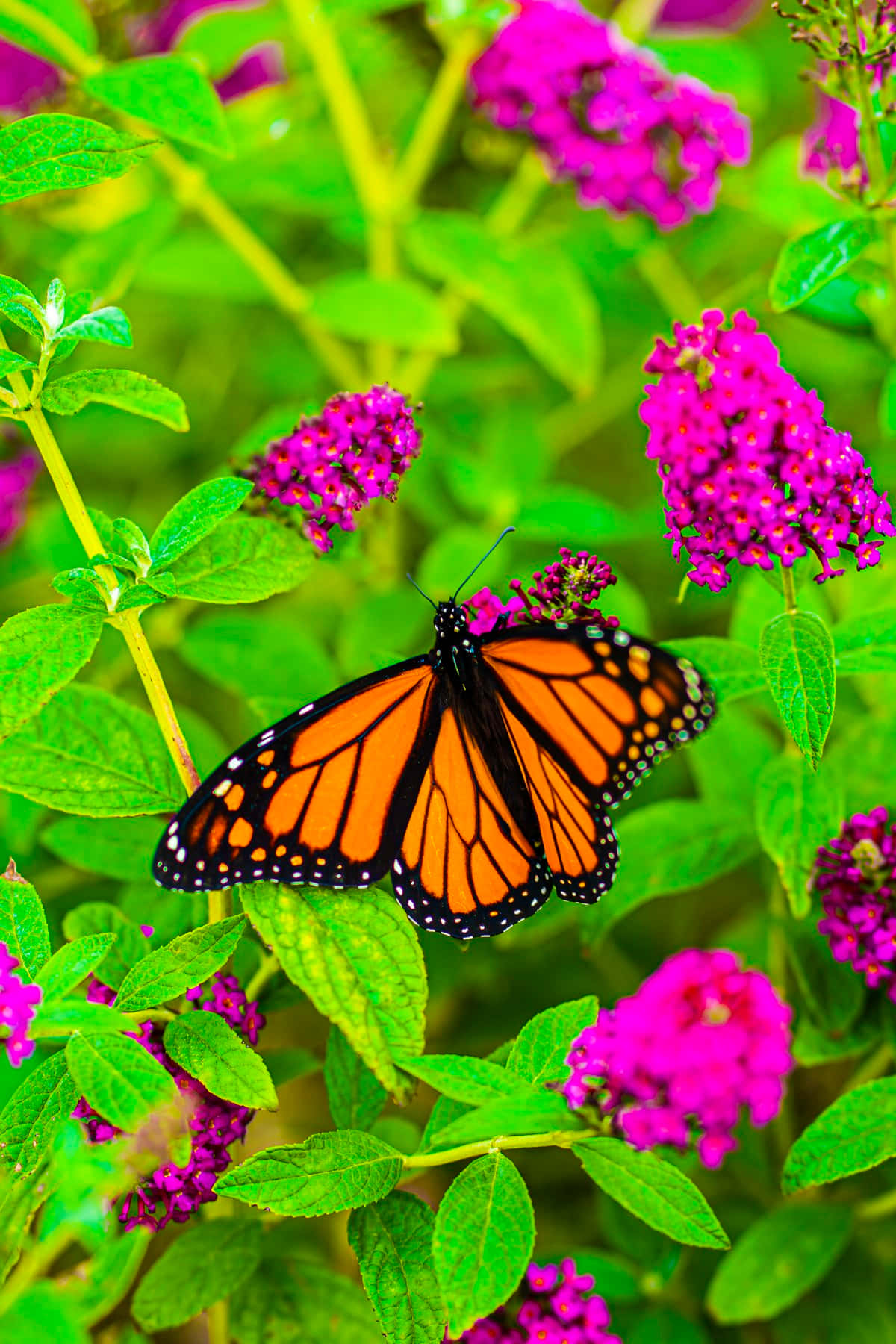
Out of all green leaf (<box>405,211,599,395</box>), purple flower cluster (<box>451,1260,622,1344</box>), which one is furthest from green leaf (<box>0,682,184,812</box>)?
green leaf (<box>405,211,599,395</box>)

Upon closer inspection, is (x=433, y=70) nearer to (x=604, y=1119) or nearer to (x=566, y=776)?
(x=566, y=776)

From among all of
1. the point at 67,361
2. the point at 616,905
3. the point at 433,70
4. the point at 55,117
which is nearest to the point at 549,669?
the point at 616,905

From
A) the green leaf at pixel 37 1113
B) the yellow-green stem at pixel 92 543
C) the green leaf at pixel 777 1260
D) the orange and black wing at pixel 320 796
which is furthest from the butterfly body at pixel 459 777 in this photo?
the green leaf at pixel 777 1260

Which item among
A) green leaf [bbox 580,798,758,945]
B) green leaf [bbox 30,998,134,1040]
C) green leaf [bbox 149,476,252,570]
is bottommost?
green leaf [bbox 580,798,758,945]

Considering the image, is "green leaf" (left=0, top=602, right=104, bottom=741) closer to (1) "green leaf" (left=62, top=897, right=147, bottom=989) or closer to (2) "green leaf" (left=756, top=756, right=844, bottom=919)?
(1) "green leaf" (left=62, top=897, right=147, bottom=989)

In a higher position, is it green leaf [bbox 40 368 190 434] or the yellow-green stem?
green leaf [bbox 40 368 190 434]

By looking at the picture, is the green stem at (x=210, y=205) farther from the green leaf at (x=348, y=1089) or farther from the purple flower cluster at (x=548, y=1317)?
the purple flower cluster at (x=548, y=1317)

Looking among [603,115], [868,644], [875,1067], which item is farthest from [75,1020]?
[603,115]
